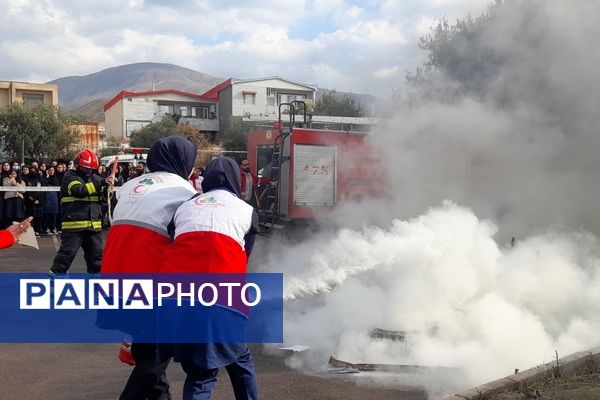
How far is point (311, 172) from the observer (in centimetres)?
1197

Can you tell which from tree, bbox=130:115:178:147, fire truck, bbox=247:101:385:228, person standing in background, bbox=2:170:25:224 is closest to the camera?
fire truck, bbox=247:101:385:228

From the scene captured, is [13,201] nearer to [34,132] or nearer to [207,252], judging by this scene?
[207,252]

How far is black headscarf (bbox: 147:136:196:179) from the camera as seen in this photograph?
359 cm

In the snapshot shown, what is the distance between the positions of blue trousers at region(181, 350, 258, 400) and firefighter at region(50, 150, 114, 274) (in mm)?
4402

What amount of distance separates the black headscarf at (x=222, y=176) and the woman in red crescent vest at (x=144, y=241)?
0.64ft

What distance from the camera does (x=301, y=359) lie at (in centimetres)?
520

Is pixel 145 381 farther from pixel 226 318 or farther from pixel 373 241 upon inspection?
pixel 373 241

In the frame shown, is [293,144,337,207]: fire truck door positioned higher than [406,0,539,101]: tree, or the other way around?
[406,0,539,101]: tree

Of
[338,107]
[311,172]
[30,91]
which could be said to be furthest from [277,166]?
[30,91]

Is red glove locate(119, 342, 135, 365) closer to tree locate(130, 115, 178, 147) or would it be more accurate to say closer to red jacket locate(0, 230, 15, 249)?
red jacket locate(0, 230, 15, 249)

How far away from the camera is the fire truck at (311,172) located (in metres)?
11.9

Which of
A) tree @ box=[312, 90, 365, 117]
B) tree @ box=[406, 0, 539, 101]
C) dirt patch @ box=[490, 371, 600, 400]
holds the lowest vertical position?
dirt patch @ box=[490, 371, 600, 400]

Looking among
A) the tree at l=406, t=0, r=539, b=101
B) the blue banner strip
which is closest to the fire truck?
the tree at l=406, t=0, r=539, b=101

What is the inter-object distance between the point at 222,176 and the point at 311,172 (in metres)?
8.66
